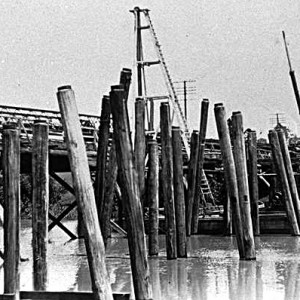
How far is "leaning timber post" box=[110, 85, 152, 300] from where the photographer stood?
8.70 metres

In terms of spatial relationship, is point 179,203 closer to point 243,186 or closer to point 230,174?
point 230,174

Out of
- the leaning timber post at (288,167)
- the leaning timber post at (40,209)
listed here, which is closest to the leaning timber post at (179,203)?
the leaning timber post at (40,209)

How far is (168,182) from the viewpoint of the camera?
45.5 feet

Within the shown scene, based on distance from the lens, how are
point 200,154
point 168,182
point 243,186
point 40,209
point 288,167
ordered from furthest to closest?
point 288,167 → point 200,154 → point 168,182 → point 243,186 → point 40,209

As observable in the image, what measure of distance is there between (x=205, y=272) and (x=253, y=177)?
602 centimetres

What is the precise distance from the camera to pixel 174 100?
34.2 m

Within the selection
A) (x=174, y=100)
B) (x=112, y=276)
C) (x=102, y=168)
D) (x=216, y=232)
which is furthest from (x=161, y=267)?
(x=174, y=100)

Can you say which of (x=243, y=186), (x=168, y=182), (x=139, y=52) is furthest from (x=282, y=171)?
(x=139, y=52)

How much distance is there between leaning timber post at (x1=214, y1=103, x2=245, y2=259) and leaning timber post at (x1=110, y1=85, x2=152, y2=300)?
15.7ft

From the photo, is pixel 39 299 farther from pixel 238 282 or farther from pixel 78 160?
pixel 238 282

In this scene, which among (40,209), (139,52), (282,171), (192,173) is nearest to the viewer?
(40,209)

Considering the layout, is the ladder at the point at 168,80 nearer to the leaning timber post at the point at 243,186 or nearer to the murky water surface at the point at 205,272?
the murky water surface at the point at 205,272

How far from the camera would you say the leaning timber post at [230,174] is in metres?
13.3

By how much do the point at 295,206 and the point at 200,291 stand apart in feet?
25.7
